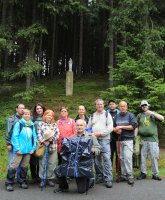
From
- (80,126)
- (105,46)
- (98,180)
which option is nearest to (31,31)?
(105,46)

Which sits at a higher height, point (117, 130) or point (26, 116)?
point (26, 116)

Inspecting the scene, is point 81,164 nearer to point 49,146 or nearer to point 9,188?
point 49,146

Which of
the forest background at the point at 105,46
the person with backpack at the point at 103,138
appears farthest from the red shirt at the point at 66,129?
the forest background at the point at 105,46

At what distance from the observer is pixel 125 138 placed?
8.48 metres

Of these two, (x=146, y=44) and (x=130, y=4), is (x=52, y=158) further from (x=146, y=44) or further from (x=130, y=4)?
(x=130, y=4)

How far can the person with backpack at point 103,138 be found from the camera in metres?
8.08

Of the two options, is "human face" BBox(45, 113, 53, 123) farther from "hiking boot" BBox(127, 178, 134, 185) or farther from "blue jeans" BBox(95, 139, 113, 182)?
"hiking boot" BBox(127, 178, 134, 185)

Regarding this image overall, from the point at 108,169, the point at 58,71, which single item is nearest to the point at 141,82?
the point at 108,169

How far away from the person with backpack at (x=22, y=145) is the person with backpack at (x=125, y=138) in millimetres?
2221

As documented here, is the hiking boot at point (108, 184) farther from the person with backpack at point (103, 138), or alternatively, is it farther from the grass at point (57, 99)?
the grass at point (57, 99)

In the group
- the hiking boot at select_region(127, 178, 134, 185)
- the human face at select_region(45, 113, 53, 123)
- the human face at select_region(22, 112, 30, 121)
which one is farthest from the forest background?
the hiking boot at select_region(127, 178, 134, 185)

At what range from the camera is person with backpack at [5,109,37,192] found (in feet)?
24.7

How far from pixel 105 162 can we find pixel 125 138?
0.88 meters

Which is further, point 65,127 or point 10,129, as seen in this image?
point 65,127
